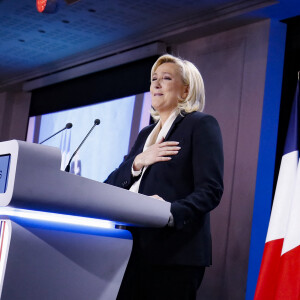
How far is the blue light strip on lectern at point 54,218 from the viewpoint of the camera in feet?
3.94

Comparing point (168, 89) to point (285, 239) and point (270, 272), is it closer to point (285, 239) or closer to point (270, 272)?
point (285, 239)

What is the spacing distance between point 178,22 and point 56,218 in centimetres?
444

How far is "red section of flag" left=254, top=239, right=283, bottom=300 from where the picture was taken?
3545 mm

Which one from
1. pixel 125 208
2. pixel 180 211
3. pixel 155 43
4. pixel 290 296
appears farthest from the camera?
pixel 155 43

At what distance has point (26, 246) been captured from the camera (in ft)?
3.87

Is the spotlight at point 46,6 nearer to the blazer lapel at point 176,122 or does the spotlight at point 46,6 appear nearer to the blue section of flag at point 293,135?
the blue section of flag at point 293,135

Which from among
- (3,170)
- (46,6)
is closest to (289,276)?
(3,170)

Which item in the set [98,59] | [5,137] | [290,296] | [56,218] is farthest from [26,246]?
[5,137]

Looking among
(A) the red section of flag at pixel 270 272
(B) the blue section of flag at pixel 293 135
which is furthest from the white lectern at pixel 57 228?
(B) the blue section of flag at pixel 293 135

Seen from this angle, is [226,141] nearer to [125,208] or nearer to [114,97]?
[114,97]

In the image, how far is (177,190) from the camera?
1.77 metres

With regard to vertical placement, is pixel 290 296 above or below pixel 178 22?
below

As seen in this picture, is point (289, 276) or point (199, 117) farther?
point (289, 276)

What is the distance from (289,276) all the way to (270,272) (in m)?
0.23
